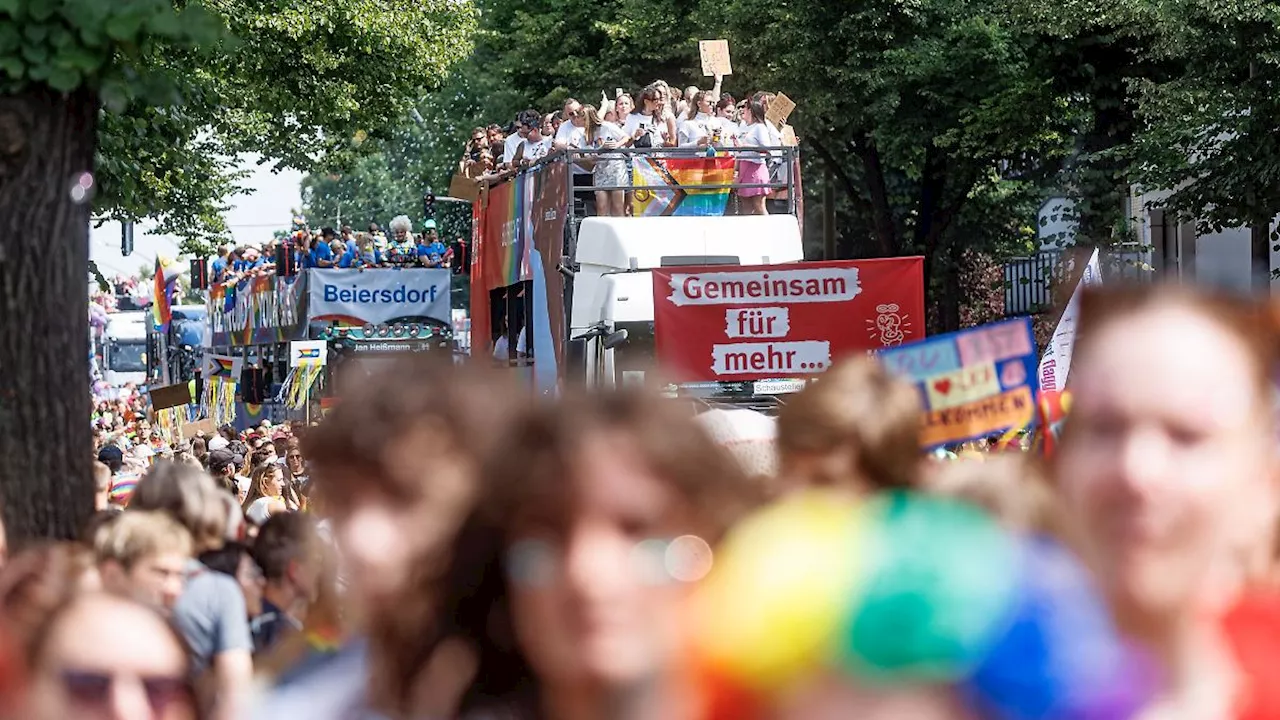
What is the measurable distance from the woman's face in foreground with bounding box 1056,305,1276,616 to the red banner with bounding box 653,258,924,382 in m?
12.6

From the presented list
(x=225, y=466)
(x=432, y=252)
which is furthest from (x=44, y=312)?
(x=432, y=252)

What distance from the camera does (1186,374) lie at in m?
1.56

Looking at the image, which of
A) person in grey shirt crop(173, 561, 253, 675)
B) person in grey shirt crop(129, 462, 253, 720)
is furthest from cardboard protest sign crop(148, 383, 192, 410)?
person in grey shirt crop(173, 561, 253, 675)

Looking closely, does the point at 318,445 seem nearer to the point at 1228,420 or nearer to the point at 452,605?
the point at 452,605

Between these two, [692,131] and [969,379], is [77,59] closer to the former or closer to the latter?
[969,379]

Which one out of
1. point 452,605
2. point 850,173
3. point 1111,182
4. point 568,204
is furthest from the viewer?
point 850,173

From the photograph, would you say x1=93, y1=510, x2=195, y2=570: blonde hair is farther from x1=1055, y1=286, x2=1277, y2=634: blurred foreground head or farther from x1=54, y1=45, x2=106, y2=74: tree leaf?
x1=1055, y1=286, x2=1277, y2=634: blurred foreground head

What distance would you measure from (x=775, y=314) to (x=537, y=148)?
5.41 m

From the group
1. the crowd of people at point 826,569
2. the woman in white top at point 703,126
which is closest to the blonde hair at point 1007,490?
the crowd of people at point 826,569

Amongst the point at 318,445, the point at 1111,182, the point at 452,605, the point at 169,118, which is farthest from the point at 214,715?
the point at 1111,182

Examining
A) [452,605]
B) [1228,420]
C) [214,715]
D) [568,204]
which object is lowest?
[214,715]

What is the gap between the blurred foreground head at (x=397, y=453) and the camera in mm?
2357

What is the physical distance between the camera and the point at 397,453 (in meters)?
2.44

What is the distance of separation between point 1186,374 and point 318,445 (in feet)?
4.23
